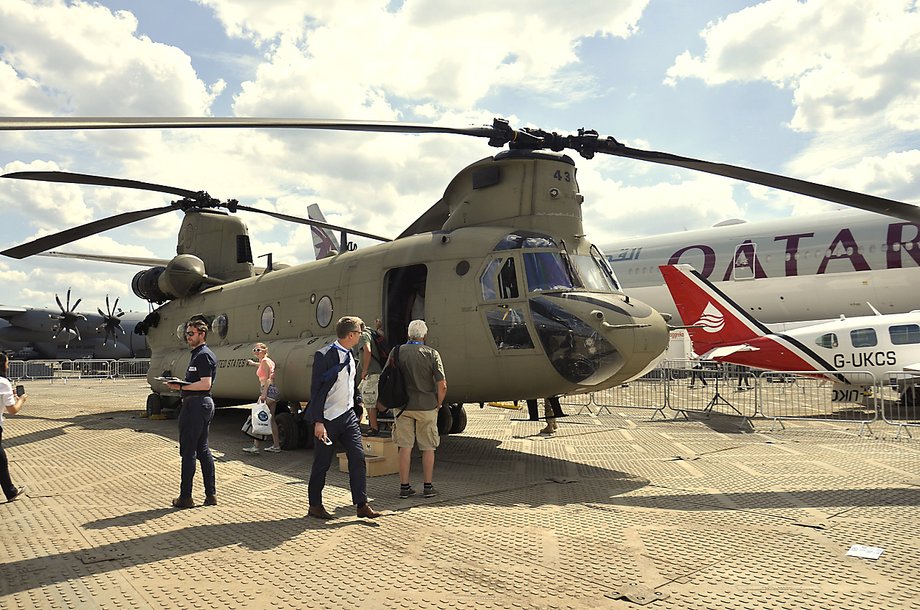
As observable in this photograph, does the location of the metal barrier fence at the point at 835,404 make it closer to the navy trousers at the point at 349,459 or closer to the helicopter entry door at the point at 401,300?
the helicopter entry door at the point at 401,300

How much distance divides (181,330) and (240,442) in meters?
4.22

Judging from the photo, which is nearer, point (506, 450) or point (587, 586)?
point (587, 586)

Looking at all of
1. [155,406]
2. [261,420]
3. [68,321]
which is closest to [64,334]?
[68,321]

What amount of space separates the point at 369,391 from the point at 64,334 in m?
36.5

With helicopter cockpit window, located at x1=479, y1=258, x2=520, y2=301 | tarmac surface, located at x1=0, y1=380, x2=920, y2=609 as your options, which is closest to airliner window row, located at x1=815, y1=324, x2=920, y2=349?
tarmac surface, located at x1=0, y1=380, x2=920, y2=609

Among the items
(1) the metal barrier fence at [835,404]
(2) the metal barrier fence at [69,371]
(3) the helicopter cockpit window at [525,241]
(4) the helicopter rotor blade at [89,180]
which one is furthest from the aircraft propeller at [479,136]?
(2) the metal barrier fence at [69,371]

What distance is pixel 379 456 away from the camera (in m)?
7.86

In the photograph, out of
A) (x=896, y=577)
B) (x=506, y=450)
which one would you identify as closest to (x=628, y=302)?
(x=506, y=450)

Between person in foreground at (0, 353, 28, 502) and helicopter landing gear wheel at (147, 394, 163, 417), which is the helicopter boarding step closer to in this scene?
person in foreground at (0, 353, 28, 502)

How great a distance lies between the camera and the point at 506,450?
32.7 feet

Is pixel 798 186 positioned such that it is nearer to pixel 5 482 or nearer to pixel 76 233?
pixel 5 482

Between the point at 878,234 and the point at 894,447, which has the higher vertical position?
the point at 878,234

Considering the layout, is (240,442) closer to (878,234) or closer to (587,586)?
(587,586)

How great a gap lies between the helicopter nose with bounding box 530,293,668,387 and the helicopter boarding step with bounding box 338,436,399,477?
2.23 meters
